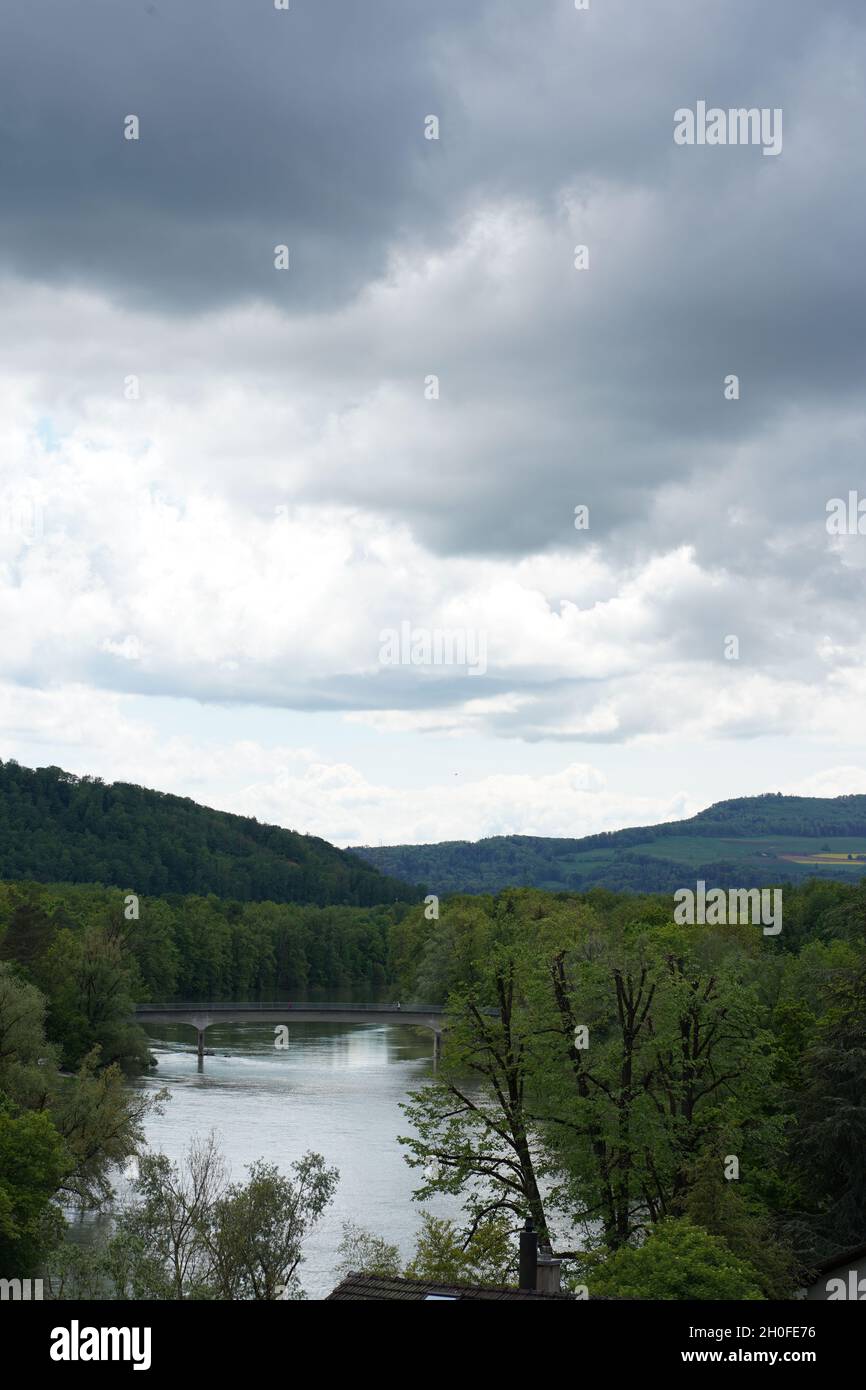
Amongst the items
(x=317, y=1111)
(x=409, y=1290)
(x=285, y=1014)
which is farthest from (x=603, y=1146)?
(x=285, y=1014)

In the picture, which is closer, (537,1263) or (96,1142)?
(537,1263)

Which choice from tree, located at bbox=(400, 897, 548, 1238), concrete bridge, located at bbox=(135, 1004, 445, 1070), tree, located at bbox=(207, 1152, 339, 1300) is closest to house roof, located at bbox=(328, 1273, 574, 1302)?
tree, located at bbox=(400, 897, 548, 1238)

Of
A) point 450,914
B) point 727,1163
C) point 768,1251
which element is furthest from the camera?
point 450,914

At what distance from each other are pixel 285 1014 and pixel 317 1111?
32.1 meters

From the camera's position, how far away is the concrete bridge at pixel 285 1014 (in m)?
88.8

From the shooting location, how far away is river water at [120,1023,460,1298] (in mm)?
43531

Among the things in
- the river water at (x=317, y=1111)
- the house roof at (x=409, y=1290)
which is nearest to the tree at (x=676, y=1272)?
the house roof at (x=409, y=1290)

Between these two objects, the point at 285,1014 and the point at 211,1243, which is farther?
the point at 285,1014

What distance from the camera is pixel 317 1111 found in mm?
63188

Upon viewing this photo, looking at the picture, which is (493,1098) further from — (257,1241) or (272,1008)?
(272,1008)

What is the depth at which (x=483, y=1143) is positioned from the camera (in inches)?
1262
